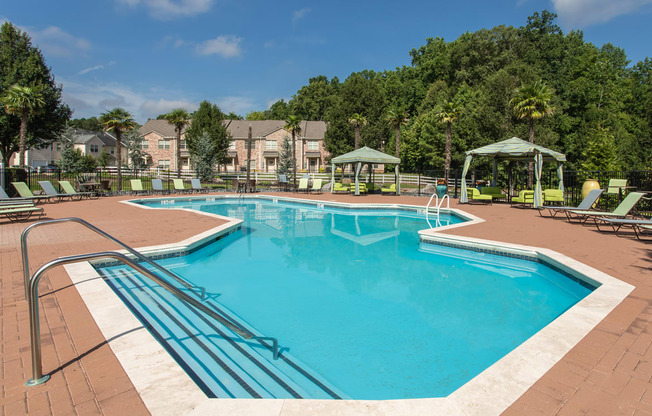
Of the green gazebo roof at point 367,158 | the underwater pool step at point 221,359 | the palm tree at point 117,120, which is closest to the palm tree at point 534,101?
the green gazebo roof at point 367,158

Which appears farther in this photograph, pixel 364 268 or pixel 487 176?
pixel 487 176

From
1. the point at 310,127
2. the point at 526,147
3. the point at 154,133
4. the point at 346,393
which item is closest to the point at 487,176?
the point at 526,147

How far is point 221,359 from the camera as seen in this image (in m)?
3.72

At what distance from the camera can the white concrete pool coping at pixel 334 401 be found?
238 centimetres

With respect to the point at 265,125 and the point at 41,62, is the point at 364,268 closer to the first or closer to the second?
the point at 41,62

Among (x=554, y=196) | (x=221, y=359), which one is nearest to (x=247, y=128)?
(x=554, y=196)

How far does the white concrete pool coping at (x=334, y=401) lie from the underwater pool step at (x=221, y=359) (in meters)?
0.48

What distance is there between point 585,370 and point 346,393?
6.95 feet

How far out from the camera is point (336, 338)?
15.0ft

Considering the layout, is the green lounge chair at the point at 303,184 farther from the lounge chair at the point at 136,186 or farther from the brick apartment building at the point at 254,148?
the brick apartment building at the point at 254,148

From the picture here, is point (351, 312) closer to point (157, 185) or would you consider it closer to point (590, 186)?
point (590, 186)

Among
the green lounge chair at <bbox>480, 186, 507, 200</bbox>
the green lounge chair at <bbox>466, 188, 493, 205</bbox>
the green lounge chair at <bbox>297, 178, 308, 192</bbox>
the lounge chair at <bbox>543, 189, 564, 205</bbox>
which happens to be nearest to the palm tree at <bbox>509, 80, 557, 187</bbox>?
the green lounge chair at <bbox>480, 186, 507, 200</bbox>

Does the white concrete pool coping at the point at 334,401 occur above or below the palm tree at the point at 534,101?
below

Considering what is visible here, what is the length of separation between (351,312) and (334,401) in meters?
2.88
